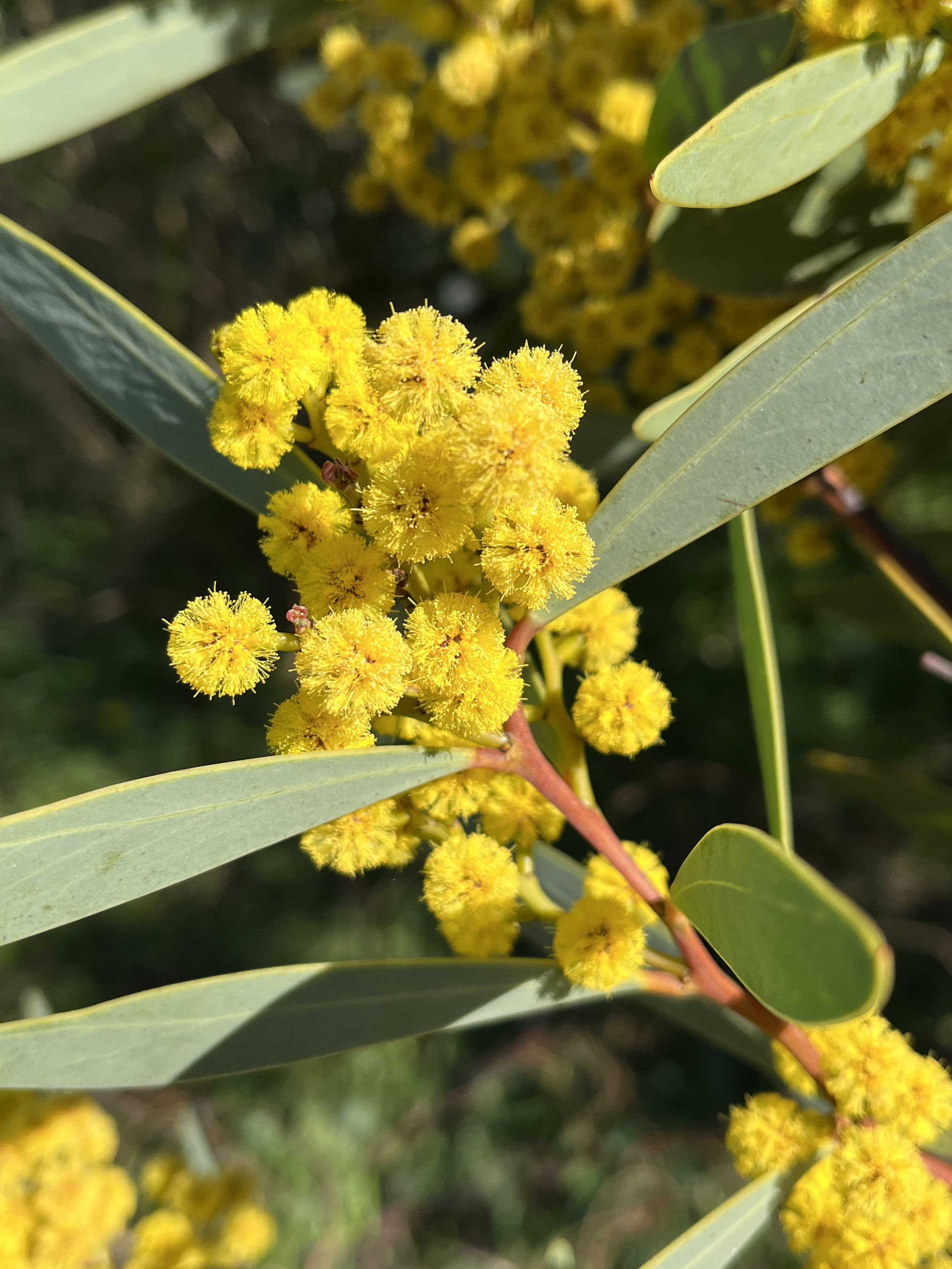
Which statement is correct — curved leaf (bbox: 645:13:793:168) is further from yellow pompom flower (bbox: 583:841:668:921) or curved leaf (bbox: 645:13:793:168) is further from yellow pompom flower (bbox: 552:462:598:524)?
yellow pompom flower (bbox: 583:841:668:921)

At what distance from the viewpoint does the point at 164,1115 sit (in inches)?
79.1

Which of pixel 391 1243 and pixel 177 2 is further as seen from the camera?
pixel 391 1243

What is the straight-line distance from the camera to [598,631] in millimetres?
734

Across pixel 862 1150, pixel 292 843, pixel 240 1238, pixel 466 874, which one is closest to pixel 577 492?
pixel 466 874

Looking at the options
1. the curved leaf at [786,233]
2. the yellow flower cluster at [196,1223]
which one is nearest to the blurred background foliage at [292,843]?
the yellow flower cluster at [196,1223]

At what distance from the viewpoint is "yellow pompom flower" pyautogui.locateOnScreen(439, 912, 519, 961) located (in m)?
0.76

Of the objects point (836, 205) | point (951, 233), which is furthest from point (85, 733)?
point (951, 233)

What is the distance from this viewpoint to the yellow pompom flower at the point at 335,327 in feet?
1.98

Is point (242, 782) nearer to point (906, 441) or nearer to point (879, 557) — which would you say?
point (879, 557)

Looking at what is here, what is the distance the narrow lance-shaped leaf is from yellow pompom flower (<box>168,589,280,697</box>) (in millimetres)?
409

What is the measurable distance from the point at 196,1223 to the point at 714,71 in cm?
173

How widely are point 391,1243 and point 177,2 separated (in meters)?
2.43

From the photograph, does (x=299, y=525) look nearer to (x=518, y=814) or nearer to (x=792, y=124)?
(x=518, y=814)

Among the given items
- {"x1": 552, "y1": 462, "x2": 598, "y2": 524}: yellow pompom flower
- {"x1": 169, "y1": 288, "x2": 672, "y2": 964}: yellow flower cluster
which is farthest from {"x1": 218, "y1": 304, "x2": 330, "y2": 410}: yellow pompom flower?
{"x1": 552, "y1": 462, "x2": 598, "y2": 524}: yellow pompom flower
